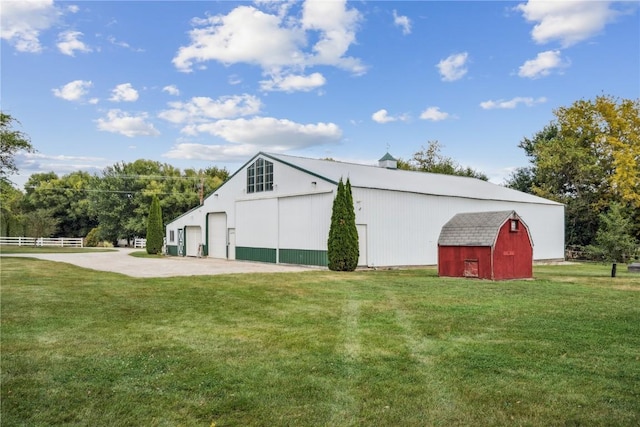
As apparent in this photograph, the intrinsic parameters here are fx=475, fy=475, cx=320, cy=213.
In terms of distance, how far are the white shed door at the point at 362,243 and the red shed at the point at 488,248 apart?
4455 mm

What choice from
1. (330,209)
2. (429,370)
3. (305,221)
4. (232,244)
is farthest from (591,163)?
(429,370)

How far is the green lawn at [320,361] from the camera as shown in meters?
4.04

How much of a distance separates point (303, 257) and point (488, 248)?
364 inches

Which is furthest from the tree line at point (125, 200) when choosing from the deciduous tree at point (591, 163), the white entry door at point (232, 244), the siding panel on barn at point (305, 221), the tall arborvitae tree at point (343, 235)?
the deciduous tree at point (591, 163)

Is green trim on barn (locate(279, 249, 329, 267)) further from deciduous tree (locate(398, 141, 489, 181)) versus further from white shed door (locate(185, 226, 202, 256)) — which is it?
deciduous tree (locate(398, 141, 489, 181))

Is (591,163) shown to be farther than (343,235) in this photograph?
Yes

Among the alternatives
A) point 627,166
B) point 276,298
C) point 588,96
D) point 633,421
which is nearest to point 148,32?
point 276,298

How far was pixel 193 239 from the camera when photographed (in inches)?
1286

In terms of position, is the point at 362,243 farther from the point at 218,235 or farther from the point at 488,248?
the point at 218,235

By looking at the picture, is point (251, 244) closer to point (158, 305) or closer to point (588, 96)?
point (158, 305)

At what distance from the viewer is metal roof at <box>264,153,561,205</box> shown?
874 inches

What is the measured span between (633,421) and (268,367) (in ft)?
11.3

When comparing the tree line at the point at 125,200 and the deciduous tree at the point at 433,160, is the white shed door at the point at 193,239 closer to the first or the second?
the tree line at the point at 125,200

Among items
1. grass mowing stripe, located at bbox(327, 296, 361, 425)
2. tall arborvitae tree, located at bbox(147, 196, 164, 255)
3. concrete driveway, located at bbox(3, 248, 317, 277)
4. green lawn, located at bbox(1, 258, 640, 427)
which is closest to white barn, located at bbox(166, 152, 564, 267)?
concrete driveway, located at bbox(3, 248, 317, 277)
